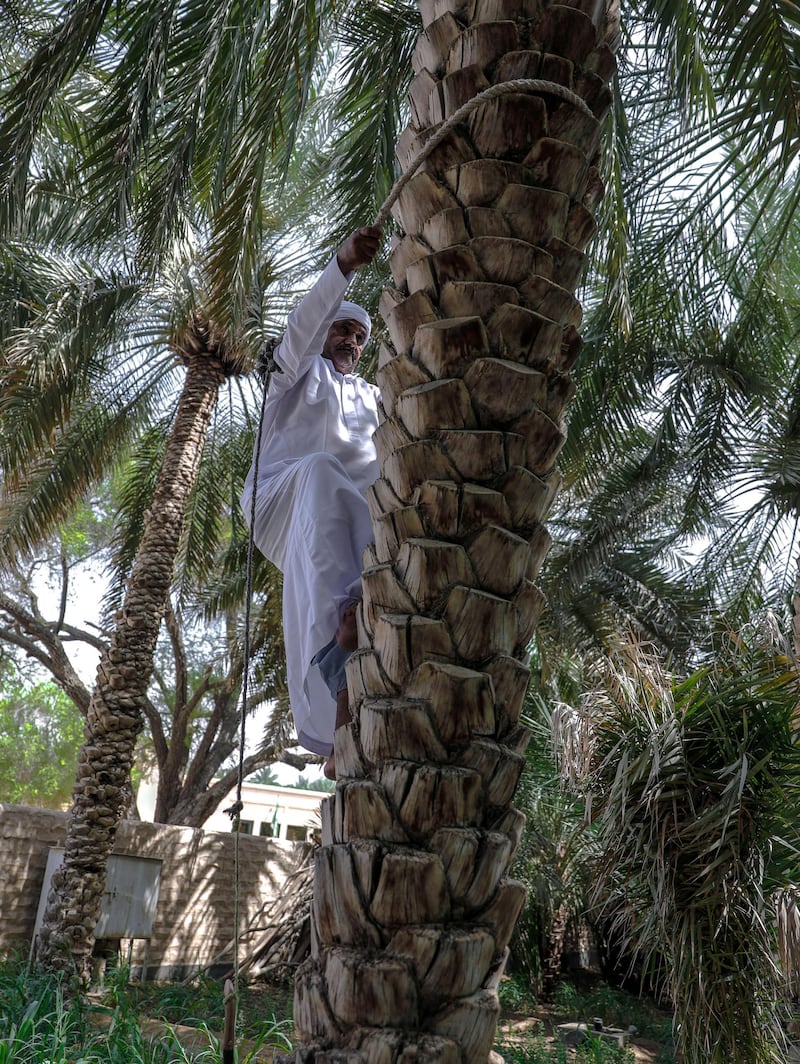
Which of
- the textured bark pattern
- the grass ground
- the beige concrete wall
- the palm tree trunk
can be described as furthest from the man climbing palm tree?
the beige concrete wall

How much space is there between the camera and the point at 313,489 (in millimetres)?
2732

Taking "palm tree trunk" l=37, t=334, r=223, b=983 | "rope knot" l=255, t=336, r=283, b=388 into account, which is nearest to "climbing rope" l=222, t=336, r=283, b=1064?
"rope knot" l=255, t=336, r=283, b=388

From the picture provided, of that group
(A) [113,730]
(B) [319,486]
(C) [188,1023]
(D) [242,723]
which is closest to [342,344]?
(B) [319,486]

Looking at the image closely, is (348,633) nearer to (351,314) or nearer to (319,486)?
(319,486)

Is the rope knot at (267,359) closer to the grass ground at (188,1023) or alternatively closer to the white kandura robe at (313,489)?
the white kandura robe at (313,489)

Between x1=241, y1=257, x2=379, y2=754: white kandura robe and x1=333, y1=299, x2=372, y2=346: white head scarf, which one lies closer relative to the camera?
x1=241, y1=257, x2=379, y2=754: white kandura robe

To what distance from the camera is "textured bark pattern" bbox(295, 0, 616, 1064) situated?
1622 millimetres

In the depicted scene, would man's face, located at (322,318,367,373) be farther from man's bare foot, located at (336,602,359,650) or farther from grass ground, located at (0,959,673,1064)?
grass ground, located at (0,959,673,1064)

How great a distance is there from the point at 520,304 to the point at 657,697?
14.7ft

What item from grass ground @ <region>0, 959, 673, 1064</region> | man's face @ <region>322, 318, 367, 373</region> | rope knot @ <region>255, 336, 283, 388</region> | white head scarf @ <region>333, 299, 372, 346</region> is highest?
white head scarf @ <region>333, 299, 372, 346</region>

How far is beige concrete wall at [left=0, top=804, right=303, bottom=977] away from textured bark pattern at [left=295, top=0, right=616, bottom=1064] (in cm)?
1021

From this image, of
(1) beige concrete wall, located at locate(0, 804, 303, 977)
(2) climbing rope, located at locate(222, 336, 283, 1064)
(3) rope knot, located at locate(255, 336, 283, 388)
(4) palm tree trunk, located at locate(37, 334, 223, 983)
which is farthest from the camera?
(1) beige concrete wall, located at locate(0, 804, 303, 977)

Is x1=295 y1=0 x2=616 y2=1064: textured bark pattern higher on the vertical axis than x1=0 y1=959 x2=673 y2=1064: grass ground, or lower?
higher

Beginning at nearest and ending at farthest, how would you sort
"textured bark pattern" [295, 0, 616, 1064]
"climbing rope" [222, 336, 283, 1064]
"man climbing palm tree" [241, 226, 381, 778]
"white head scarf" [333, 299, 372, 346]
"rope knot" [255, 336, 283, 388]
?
"textured bark pattern" [295, 0, 616, 1064], "climbing rope" [222, 336, 283, 1064], "man climbing palm tree" [241, 226, 381, 778], "rope knot" [255, 336, 283, 388], "white head scarf" [333, 299, 372, 346]
